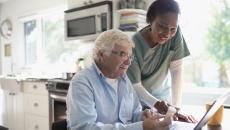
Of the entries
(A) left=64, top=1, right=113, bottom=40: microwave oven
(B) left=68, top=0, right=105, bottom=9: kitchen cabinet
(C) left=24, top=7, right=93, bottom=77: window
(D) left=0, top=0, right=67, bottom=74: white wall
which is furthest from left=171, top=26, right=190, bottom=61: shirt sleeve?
(D) left=0, top=0, right=67, bottom=74: white wall

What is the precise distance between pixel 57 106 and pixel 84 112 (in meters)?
2.48

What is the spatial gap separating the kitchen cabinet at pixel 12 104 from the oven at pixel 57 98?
2.90 ft

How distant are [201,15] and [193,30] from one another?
0.18m

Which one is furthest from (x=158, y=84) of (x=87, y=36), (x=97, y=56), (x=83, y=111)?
(x=87, y=36)

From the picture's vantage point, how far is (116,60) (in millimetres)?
1242

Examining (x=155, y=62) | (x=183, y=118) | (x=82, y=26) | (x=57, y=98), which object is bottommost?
(x=57, y=98)

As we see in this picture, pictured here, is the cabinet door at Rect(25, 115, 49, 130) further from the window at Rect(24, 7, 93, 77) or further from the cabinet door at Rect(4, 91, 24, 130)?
the window at Rect(24, 7, 93, 77)

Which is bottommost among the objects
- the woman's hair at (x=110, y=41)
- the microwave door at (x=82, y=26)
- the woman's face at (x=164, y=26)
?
the woman's hair at (x=110, y=41)

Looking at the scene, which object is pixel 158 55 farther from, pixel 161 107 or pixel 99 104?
pixel 99 104

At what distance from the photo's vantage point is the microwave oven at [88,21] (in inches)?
126

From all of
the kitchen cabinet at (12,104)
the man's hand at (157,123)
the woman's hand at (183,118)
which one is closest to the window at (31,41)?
the kitchen cabinet at (12,104)

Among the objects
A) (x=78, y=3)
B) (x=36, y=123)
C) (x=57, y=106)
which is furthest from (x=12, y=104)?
(x=78, y=3)

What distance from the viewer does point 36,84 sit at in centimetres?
384

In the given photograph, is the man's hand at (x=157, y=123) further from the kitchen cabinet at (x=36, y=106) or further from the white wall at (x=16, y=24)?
the white wall at (x=16, y=24)
